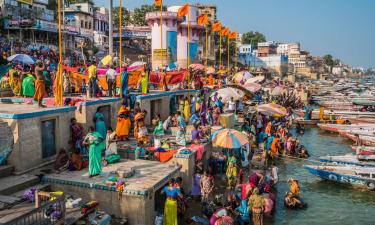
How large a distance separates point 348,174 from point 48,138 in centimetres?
1226

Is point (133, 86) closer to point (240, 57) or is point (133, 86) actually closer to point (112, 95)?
point (112, 95)

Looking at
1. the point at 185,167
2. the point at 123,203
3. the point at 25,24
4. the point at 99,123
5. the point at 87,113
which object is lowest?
the point at 123,203

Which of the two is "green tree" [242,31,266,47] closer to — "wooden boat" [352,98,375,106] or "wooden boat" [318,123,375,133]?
"wooden boat" [352,98,375,106]

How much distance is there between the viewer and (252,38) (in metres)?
125

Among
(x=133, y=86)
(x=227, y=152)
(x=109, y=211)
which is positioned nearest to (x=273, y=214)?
(x=227, y=152)

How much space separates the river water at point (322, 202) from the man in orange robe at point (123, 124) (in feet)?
19.3

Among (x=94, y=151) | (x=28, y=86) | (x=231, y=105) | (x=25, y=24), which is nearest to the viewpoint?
(x=94, y=151)

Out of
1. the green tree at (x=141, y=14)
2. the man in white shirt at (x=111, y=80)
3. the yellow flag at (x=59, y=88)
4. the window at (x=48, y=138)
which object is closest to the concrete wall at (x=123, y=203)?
the window at (x=48, y=138)

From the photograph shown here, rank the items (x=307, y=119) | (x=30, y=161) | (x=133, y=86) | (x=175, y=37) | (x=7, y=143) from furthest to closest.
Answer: (x=175, y=37) → (x=307, y=119) → (x=133, y=86) → (x=30, y=161) → (x=7, y=143)

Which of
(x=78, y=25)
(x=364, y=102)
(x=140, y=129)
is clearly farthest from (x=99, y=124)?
(x=78, y=25)

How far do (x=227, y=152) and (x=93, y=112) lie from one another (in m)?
5.69

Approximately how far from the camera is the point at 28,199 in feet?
28.0

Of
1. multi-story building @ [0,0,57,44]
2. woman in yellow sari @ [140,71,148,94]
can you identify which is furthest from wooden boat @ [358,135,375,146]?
multi-story building @ [0,0,57,44]

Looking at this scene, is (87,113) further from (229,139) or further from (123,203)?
(229,139)
